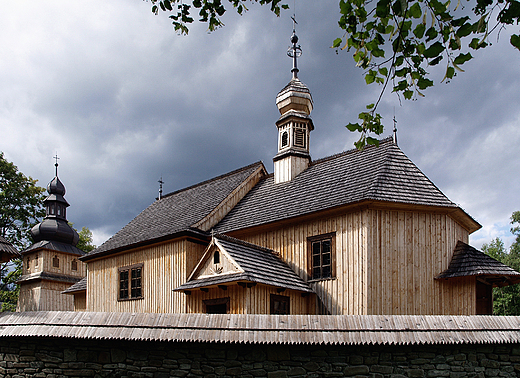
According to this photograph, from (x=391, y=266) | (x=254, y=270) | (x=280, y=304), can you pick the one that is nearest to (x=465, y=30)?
(x=254, y=270)

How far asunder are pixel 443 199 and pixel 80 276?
92.8ft

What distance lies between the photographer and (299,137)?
19.2 m

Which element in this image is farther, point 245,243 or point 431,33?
point 245,243

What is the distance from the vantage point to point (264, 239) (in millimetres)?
16016

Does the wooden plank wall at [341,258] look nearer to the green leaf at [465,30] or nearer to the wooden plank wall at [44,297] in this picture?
the green leaf at [465,30]

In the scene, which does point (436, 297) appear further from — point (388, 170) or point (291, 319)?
point (291, 319)

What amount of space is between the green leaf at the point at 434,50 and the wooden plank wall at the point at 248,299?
361 inches

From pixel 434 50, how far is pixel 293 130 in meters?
14.5

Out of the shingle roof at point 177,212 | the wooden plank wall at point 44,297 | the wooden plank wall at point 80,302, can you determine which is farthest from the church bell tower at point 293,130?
the wooden plank wall at point 44,297

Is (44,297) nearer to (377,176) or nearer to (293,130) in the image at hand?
(293,130)

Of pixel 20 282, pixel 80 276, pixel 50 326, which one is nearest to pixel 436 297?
pixel 50 326

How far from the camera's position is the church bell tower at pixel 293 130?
18.7 metres

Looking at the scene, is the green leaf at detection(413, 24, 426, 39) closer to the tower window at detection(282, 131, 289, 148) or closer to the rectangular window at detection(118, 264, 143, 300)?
the rectangular window at detection(118, 264, 143, 300)

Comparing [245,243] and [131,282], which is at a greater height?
[245,243]
